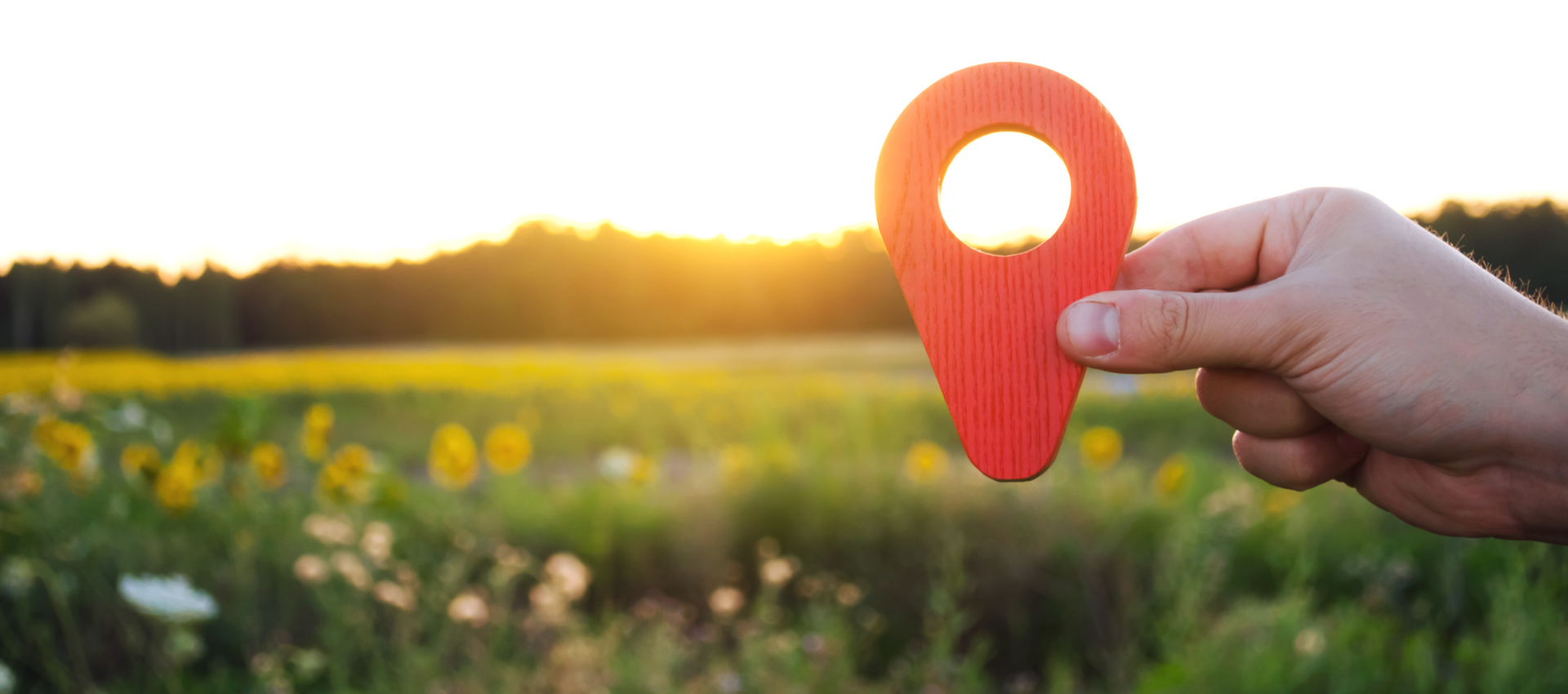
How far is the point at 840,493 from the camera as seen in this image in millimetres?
3557

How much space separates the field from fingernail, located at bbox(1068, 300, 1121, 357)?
1299mm

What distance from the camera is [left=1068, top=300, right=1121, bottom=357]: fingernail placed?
98 centimetres

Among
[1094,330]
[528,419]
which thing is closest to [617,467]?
[1094,330]

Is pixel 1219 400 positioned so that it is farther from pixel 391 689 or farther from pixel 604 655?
pixel 391 689

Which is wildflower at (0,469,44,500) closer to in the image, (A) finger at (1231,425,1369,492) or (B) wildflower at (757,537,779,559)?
(B) wildflower at (757,537,779,559)

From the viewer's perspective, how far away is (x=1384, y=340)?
1.04 m

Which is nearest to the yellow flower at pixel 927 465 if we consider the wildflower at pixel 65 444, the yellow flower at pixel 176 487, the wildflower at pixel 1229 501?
the wildflower at pixel 1229 501

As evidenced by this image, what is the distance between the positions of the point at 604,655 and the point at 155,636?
1.72 meters

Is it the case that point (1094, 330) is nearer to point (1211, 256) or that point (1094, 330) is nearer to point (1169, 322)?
point (1169, 322)

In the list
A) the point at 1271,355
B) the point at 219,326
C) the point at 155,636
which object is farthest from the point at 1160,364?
the point at 219,326

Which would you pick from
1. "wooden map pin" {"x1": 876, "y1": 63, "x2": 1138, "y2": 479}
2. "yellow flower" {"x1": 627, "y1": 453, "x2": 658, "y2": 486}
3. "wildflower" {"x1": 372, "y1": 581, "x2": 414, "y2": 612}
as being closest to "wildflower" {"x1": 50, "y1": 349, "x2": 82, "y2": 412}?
"wildflower" {"x1": 372, "y1": 581, "x2": 414, "y2": 612}

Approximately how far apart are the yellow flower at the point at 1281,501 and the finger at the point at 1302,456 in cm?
246

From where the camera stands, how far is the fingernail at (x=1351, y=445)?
137 centimetres

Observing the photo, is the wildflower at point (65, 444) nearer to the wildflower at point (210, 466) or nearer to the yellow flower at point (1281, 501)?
the wildflower at point (210, 466)
